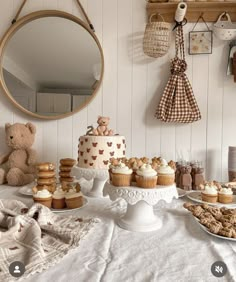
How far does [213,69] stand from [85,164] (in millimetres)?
835

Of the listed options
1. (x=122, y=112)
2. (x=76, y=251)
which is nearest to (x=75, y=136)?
(x=122, y=112)

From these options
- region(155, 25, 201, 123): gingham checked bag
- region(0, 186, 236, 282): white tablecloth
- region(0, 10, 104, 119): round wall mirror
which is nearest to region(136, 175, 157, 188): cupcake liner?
region(0, 186, 236, 282): white tablecloth

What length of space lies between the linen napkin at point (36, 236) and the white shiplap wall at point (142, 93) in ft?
2.42

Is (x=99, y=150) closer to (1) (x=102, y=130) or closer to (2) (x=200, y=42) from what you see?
(1) (x=102, y=130)

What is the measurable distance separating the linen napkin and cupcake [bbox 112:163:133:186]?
136 millimetres

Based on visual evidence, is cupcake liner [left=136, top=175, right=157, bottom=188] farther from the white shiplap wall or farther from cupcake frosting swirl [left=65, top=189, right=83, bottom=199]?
the white shiplap wall

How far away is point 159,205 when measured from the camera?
1.11 metres

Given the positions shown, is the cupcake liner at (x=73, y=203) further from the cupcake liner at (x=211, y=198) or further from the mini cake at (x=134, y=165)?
the cupcake liner at (x=211, y=198)

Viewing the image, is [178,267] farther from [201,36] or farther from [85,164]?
[201,36]

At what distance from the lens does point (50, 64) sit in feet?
5.13

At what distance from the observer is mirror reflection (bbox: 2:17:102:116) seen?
5.08 feet

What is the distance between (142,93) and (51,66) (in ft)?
1.55

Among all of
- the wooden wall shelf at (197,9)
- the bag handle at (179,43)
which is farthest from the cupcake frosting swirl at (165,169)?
the wooden wall shelf at (197,9)

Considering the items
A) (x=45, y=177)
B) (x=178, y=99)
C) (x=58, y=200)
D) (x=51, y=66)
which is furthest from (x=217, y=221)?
(x=51, y=66)
